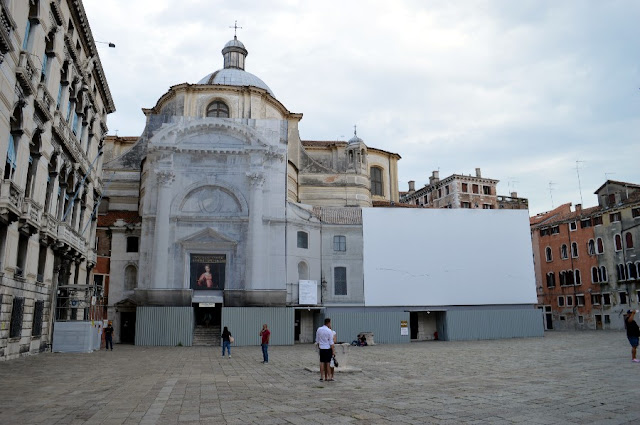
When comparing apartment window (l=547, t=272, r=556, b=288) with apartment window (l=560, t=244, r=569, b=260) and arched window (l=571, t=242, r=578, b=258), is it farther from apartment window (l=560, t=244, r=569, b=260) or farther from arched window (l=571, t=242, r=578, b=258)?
arched window (l=571, t=242, r=578, b=258)

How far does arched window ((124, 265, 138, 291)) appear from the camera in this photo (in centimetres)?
3647

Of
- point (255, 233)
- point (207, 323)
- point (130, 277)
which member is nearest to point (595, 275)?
point (255, 233)

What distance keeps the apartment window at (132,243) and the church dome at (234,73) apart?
15.1 m

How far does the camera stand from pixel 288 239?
119 ft

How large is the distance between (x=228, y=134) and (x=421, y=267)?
54.6 ft

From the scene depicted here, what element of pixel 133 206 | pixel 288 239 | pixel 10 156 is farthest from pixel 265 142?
pixel 10 156

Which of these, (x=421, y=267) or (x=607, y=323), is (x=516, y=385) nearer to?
(x=421, y=267)

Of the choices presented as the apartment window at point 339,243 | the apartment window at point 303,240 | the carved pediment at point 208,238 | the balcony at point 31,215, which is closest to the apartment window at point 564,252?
the apartment window at point 339,243

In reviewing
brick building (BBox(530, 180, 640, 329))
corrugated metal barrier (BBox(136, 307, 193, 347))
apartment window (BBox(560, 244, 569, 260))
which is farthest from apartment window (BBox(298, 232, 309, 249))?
apartment window (BBox(560, 244, 569, 260))

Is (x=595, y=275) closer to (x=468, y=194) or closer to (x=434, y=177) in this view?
(x=468, y=194)

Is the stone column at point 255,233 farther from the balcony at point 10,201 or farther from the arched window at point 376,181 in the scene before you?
the arched window at point 376,181

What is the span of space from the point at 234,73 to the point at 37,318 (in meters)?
30.3

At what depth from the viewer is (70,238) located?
26.5 m

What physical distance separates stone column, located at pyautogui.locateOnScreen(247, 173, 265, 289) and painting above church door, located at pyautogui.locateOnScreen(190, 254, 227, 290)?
6.38 ft
